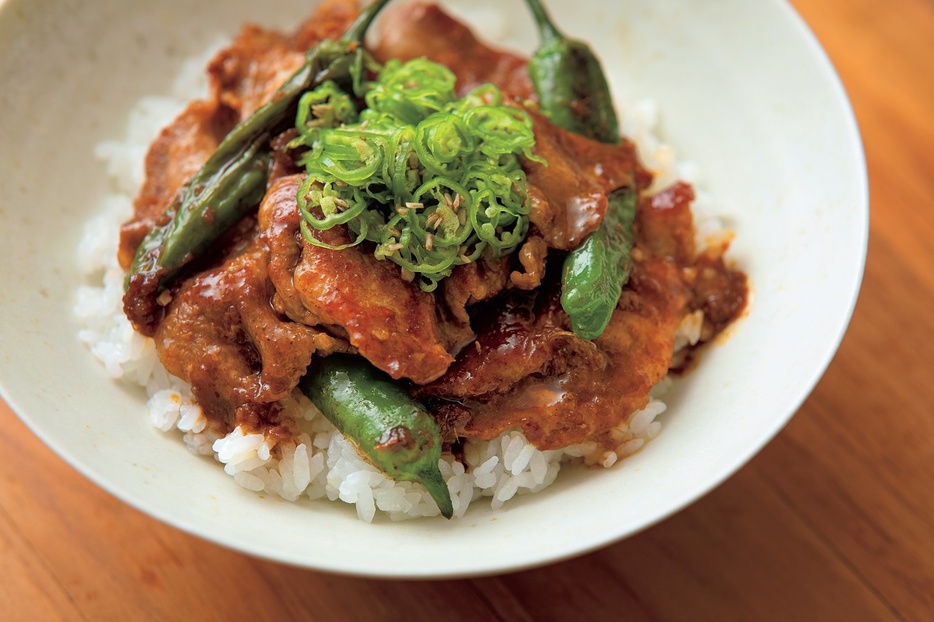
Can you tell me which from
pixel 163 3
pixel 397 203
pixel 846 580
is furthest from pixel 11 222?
pixel 846 580

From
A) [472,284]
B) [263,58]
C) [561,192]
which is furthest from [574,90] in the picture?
[263,58]

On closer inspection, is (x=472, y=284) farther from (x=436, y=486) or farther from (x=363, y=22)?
(x=363, y=22)

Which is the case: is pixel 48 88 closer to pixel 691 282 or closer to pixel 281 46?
pixel 281 46

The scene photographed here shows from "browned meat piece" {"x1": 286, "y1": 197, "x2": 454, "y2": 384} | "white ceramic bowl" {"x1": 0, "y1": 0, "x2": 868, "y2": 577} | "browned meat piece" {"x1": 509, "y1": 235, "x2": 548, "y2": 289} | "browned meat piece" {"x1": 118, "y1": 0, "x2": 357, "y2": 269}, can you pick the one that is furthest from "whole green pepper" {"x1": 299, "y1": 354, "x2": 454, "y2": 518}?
"browned meat piece" {"x1": 118, "y1": 0, "x2": 357, "y2": 269}

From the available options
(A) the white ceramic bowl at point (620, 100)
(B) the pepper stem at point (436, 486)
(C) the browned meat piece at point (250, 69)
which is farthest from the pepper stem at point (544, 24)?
(B) the pepper stem at point (436, 486)

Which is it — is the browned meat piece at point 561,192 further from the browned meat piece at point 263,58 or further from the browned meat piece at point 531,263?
the browned meat piece at point 263,58

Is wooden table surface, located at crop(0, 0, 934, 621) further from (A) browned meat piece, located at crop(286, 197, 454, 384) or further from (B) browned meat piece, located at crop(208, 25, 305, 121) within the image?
(B) browned meat piece, located at crop(208, 25, 305, 121)
